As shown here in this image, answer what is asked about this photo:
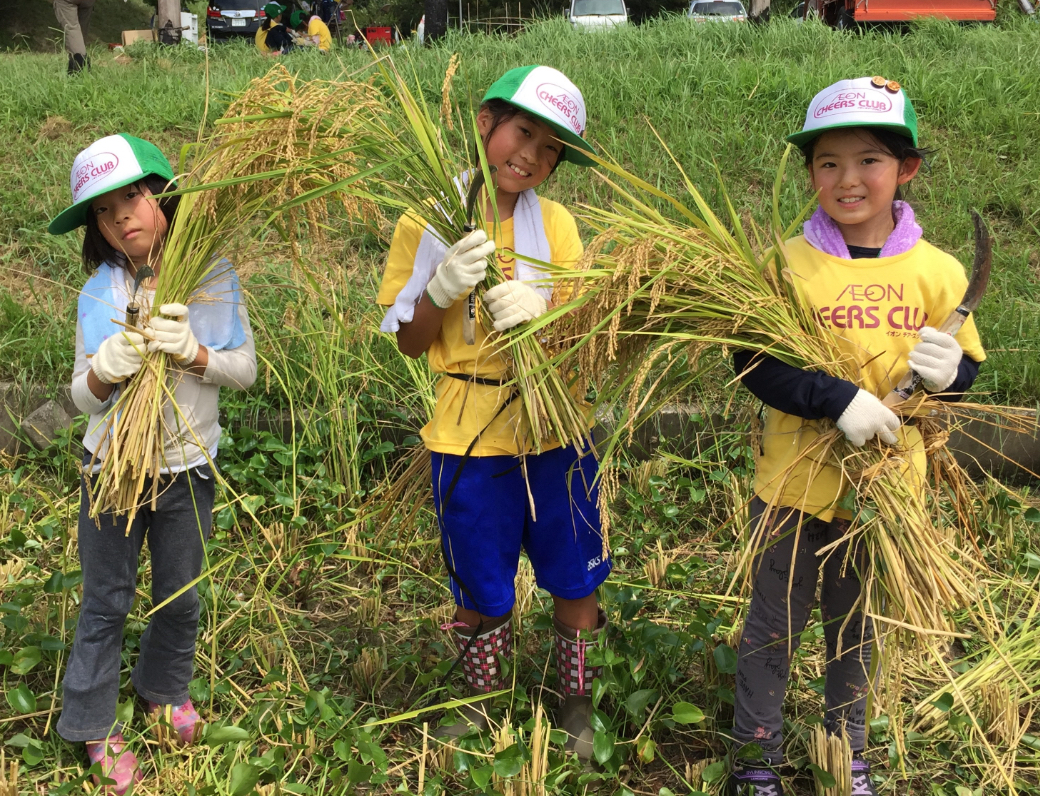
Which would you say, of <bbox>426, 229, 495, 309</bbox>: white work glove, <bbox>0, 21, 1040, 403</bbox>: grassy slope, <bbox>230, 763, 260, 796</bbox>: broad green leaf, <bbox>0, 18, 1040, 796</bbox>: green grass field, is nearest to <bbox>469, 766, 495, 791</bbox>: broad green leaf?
<bbox>0, 18, 1040, 796</bbox>: green grass field

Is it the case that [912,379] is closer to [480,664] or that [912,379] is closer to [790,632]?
[790,632]

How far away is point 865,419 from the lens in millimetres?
1688

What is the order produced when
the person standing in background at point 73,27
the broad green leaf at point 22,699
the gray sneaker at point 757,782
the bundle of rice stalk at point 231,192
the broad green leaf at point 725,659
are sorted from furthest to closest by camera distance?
the person standing in background at point 73,27 < the broad green leaf at point 725,659 < the broad green leaf at point 22,699 < the gray sneaker at point 757,782 < the bundle of rice stalk at point 231,192

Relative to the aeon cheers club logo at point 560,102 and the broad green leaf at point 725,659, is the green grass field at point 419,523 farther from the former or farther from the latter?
the aeon cheers club logo at point 560,102

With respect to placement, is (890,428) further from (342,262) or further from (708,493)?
(342,262)

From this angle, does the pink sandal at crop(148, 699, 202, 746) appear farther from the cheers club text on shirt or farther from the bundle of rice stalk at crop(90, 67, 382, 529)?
the cheers club text on shirt

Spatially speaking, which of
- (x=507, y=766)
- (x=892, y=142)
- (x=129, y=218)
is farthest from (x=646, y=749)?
(x=129, y=218)

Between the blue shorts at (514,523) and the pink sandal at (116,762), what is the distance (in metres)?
0.80

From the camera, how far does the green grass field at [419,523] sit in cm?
212

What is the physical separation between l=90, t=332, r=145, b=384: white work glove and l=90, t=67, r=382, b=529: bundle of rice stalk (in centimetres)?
3

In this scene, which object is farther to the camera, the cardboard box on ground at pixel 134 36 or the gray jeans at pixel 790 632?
the cardboard box on ground at pixel 134 36

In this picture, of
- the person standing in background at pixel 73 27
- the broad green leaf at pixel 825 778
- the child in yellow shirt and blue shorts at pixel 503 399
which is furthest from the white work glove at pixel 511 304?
the person standing in background at pixel 73 27

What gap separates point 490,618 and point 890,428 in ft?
3.16

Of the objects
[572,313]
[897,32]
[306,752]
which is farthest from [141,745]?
[897,32]
